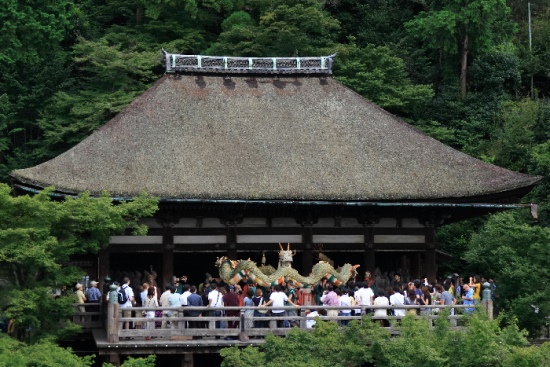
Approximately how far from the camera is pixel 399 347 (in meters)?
29.4

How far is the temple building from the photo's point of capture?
3519 centimetres

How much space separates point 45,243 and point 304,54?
21737 millimetres

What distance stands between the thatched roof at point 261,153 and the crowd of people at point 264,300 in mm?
2812

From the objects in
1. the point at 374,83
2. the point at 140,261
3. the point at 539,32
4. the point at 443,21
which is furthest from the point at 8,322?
the point at 539,32

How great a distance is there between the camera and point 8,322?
31.4m

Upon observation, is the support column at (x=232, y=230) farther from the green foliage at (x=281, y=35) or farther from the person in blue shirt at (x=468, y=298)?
the green foliage at (x=281, y=35)

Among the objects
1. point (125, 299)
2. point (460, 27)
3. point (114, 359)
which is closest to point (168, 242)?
point (125, 299)

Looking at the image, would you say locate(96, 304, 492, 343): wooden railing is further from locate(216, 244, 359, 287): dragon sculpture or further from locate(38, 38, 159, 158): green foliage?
locate(38, 38, 159, 158): green foliage

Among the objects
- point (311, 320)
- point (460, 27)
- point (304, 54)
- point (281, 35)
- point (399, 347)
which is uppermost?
point (460, 27)

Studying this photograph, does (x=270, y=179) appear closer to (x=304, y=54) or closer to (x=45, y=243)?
(x=45, y=243)

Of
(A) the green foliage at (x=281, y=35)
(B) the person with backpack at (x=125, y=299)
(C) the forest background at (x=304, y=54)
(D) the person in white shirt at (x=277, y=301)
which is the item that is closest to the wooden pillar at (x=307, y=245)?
(D) the person in white shirt at (x=277, y=301)

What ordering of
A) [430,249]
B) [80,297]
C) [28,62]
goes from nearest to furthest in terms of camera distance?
[80,297] → [430,249] → [28,62]

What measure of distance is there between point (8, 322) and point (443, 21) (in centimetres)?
2530

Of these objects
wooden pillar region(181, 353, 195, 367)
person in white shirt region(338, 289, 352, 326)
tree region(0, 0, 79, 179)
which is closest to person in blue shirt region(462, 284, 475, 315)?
person in white shirt region(338, 289, 352, 326)
